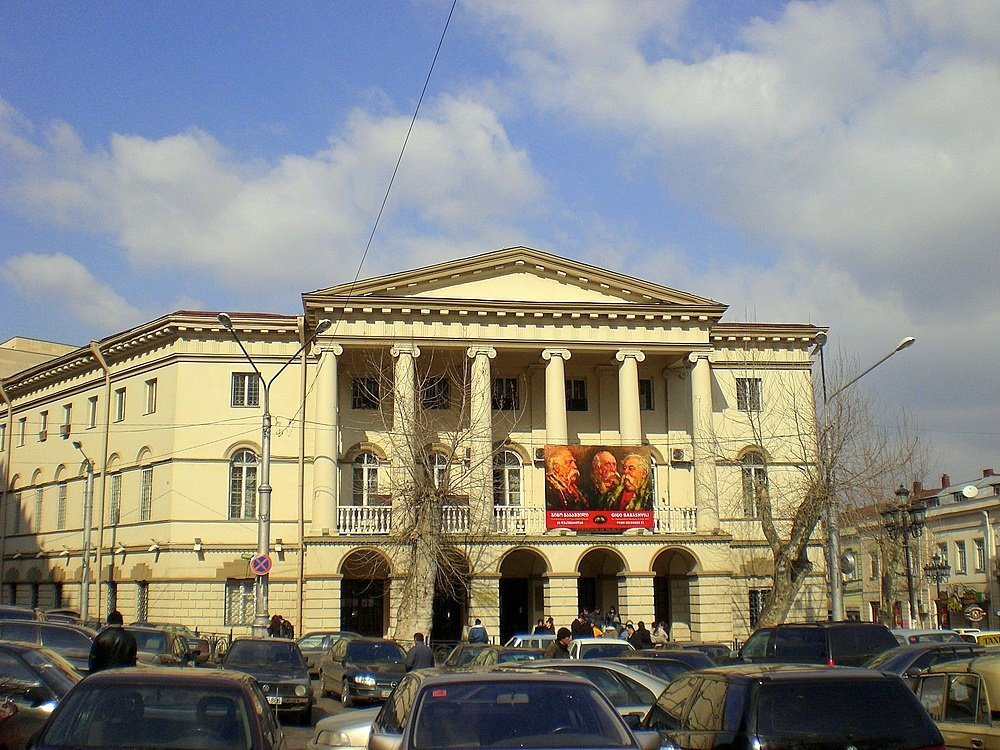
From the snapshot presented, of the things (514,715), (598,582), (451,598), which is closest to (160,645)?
(514,715)

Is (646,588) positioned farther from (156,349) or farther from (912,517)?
(156,349)

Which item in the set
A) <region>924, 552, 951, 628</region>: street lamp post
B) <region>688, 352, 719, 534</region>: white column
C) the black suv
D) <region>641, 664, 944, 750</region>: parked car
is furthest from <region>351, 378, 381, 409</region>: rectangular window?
<region>641, 664, 944, 750</region>: parked car

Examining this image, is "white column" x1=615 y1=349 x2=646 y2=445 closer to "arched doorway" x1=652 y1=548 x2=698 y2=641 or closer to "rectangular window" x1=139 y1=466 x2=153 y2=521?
"arched doorway" x1=652 y1=548 x2=698 y2=641

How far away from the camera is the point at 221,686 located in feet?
28.0

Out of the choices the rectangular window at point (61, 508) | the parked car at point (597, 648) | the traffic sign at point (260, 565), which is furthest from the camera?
the rectangular window at point (61, 508)

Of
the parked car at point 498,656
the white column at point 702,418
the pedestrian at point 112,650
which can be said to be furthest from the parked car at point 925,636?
the pedestrian at point 112,650

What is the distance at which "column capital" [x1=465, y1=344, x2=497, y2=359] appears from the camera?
134 feet

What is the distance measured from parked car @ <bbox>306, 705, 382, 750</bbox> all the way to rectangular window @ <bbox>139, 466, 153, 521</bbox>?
32.5m

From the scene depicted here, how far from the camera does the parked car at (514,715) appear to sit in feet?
24.1

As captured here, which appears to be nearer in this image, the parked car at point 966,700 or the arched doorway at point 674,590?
the parked car at point 966,700

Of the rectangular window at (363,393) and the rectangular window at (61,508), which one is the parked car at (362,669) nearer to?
the rectangular window at (363,393)

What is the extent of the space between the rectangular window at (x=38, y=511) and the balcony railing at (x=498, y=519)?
18.9 meters

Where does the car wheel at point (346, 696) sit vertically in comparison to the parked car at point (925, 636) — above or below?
below

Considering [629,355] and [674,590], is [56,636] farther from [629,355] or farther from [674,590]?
[674,590]
